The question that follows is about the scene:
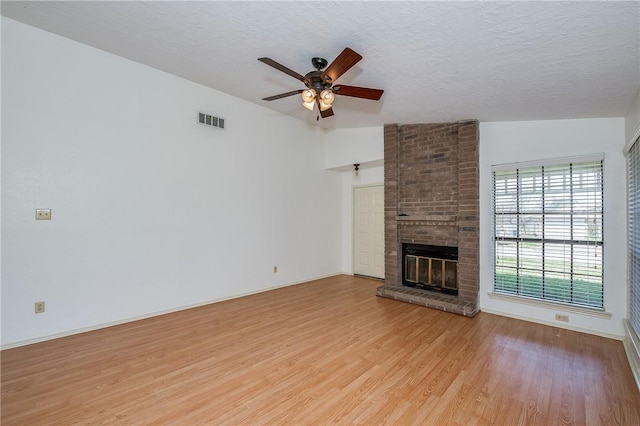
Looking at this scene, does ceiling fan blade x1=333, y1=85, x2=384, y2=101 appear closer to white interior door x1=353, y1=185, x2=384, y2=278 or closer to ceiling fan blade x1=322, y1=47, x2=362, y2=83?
ceiling fan blade x1=322, y1=47, x2=362, y2=83

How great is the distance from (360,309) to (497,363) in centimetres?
176

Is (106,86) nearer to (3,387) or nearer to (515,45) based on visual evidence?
(3,387)

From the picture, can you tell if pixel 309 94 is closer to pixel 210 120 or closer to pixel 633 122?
pixel 210 120

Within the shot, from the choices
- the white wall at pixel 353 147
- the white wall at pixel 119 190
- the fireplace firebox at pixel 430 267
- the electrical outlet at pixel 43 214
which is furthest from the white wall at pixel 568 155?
the electrical outlet at pixel 43 214

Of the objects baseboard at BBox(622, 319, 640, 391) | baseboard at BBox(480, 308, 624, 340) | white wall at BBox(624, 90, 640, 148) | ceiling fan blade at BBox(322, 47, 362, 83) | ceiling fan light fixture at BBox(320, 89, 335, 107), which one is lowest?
baseboard at BBox(480, 308, 624, 340)

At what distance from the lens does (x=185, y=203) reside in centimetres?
387

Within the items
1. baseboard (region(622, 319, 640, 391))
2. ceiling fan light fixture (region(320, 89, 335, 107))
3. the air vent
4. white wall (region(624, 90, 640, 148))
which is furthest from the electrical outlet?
white wall (region(624, 90, 640, 148))

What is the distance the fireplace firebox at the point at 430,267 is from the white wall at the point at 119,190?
7.64 feet

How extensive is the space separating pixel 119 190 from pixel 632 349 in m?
5.62

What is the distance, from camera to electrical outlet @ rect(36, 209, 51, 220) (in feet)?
9.32

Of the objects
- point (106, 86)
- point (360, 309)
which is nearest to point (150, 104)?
point (106, 86)

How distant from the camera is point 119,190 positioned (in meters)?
3.32

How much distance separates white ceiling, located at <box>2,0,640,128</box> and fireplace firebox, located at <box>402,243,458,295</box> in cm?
213

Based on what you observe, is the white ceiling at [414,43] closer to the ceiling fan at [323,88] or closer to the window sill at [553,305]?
the ceiling fan at [323,88]
